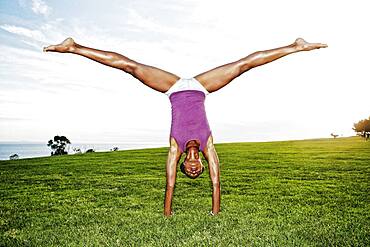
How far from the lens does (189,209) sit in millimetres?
6012

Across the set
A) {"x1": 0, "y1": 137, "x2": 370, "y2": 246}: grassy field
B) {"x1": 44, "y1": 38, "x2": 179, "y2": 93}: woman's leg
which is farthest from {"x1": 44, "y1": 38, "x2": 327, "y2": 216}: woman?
{"x1": 0, "y1": 137, "x2": 370, "y2": 246}: grassy field

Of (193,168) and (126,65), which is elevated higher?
(126,65)

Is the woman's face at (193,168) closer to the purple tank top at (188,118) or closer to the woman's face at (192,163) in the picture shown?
the woman's face at (192,163)

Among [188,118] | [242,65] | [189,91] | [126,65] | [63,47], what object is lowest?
[188,118]

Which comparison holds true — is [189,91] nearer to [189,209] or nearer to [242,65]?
[242,65]

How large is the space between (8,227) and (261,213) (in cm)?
364

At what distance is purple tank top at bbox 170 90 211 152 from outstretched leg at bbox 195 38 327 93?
0.29 metres

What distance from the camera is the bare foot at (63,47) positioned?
6.02 meters

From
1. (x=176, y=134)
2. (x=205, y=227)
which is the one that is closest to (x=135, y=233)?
(x=205, y=227)

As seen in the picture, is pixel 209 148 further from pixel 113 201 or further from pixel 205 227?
pixel 113 201

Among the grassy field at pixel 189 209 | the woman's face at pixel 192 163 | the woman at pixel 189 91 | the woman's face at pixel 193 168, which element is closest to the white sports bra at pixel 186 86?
the woman at pixel 189 91

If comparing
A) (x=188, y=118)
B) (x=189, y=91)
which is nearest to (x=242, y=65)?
(x=189, y=91)

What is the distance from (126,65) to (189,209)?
2559 mm

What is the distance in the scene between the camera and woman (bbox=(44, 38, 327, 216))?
561cm
